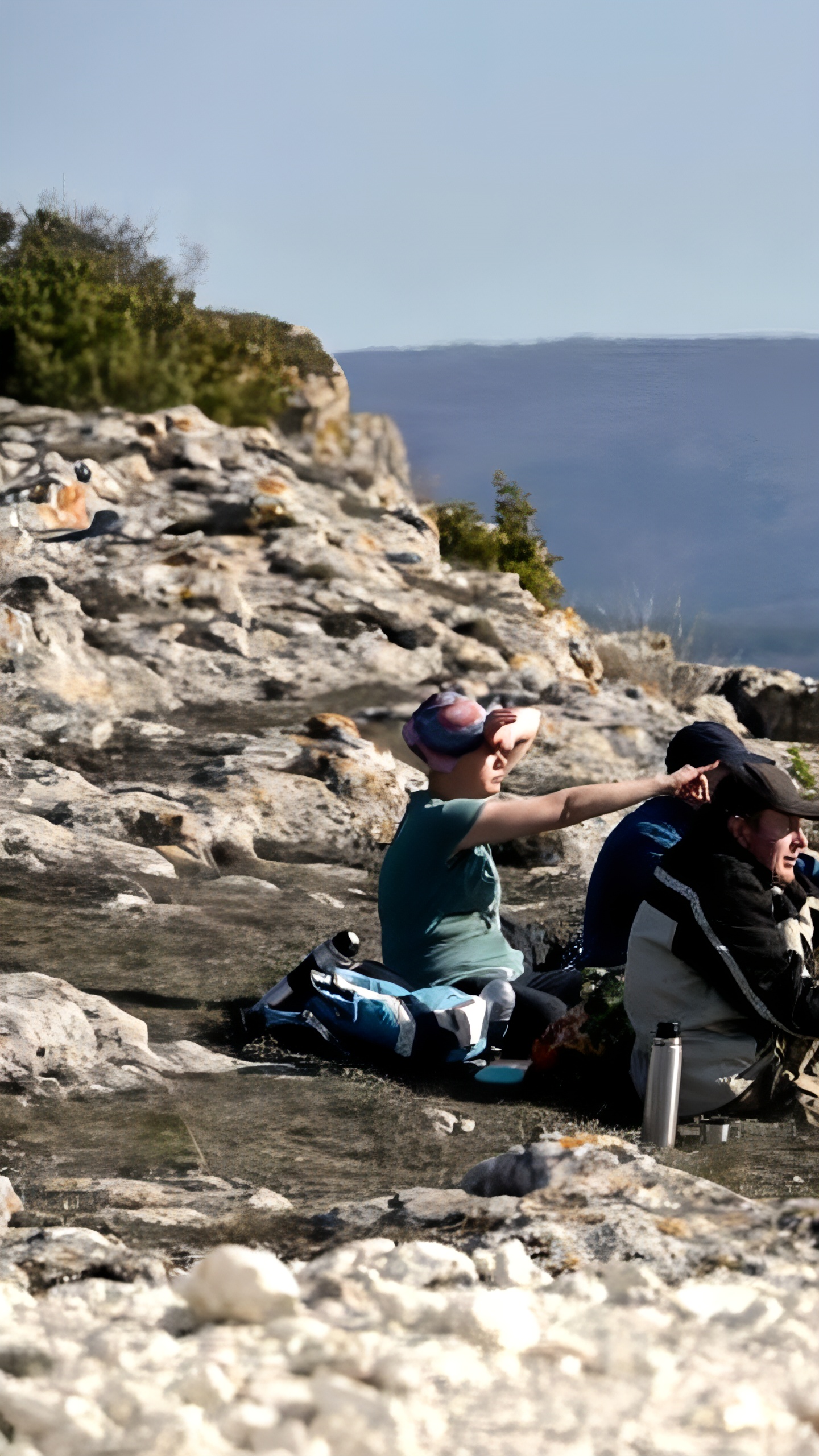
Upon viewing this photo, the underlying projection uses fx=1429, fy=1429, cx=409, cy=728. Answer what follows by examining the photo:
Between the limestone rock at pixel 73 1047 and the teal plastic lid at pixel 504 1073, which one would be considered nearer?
the limestone rock at pixel 73 1047

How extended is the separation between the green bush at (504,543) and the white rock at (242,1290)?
10433mm

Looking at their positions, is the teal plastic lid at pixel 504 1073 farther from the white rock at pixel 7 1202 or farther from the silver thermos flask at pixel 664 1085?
the white rock at pixel 7 1202

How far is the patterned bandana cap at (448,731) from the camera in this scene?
4043mm

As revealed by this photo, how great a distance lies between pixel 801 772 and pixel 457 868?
21.7ft

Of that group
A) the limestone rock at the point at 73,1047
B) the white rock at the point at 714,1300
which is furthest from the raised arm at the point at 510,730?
the white rock at the point at 714,1300

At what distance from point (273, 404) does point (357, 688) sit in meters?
4.20

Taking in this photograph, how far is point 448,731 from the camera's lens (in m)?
4.05

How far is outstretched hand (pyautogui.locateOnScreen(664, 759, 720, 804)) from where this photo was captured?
3.77 metres

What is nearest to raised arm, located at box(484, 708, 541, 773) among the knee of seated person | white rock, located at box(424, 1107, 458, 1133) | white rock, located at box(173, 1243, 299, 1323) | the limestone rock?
the knee of seated person

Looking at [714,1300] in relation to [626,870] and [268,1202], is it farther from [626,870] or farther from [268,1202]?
[626,870]

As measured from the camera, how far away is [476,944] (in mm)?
4164

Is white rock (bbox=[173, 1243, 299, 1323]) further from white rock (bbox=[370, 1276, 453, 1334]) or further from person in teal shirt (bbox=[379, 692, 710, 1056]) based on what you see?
person in teal shirt (bbox=[379, 692, 710, 1056])

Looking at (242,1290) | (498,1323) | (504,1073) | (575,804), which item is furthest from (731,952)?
(242,1290)

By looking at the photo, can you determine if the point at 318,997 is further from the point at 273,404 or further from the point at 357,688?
the point at 273,404
